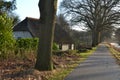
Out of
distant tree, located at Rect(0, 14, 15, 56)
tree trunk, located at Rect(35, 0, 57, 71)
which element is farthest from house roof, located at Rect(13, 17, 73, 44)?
tree trunk, located at Rect(35, 0, 57, 71)

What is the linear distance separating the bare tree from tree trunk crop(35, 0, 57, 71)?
2164 inches

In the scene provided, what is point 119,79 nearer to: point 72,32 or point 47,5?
point 47,5

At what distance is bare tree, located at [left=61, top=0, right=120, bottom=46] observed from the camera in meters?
72.8

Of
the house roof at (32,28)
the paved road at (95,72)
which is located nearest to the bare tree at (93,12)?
the house roof at (32,28)

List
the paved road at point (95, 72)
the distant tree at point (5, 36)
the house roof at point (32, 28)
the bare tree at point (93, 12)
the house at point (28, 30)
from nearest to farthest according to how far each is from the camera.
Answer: the paved road at point (95, 72) → the distant tree at point (5, 36) → the house at point (28, 30) → the house roof at point (32, 28) → the bare tree at point (93, 12)

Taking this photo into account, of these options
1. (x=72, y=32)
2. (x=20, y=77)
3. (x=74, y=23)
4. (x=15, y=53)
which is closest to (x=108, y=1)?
(x=74, y=23)

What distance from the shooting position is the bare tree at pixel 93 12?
72.8 meters

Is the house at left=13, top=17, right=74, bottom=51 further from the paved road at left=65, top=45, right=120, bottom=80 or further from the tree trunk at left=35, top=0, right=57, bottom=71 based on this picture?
the tree trunk at left=35, top=0, right=57, bottom=71

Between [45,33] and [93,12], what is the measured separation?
58.6 metres

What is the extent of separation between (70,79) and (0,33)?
31.5ft

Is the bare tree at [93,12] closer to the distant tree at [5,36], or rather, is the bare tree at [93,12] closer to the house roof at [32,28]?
the house roof at [32,28]

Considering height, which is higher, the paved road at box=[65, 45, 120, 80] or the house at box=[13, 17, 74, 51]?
the house at box=[13, 17, 74, 51]

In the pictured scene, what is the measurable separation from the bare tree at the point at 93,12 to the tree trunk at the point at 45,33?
54978 mm

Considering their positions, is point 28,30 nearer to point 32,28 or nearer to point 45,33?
point 32,28
